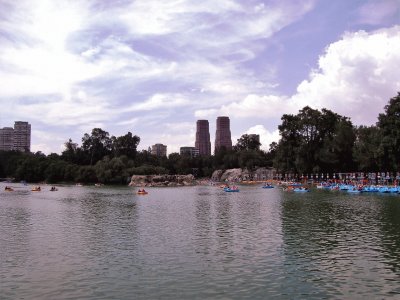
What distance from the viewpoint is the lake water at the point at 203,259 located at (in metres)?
22.2

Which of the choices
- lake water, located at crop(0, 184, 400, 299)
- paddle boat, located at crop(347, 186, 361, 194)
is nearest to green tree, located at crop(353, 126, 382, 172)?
paddle boat, located at crop(347, 186, 361, 194)

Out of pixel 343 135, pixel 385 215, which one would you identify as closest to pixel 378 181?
pixel 343 135

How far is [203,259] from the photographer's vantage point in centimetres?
2928

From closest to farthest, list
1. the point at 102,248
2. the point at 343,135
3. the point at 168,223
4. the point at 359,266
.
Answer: the point at 359,266 < the point at 102,248 < the point at 168,223 < the point at 343,135

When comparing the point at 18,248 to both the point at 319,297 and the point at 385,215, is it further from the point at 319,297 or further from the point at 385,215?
the point at 385,215

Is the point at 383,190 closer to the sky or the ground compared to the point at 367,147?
closer to the ground

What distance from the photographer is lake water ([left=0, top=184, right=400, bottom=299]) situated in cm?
2223

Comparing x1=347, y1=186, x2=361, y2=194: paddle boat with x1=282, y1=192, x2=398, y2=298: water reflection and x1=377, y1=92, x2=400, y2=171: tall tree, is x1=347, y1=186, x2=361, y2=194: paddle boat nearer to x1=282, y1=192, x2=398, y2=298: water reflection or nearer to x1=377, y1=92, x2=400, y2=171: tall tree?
x1=377, y1=92, x2=400, y2=171: tall tree

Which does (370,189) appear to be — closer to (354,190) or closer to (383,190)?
(354,190)

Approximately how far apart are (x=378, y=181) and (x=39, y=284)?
126 metres

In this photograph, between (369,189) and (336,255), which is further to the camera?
(369,189)

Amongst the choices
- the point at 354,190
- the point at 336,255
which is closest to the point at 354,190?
the point at 354,190

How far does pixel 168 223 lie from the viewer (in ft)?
162

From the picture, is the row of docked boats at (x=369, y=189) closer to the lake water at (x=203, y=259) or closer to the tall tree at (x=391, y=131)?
the tall tree at (x=391, y=131)
